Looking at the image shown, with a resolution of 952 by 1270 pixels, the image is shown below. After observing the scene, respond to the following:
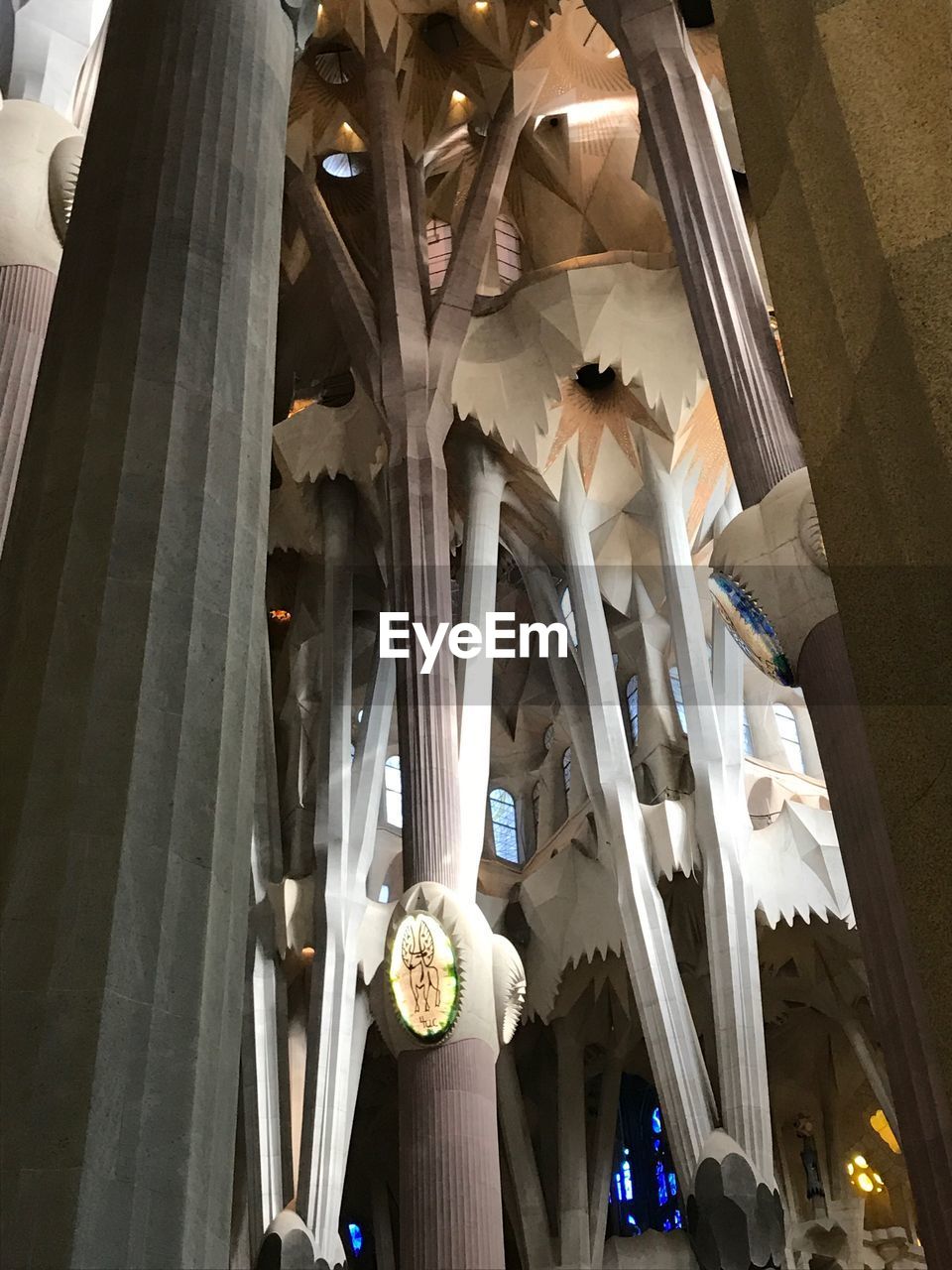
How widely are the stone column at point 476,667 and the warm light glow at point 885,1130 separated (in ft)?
26.0

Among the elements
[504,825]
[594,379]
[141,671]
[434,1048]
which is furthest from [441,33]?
[141,671]

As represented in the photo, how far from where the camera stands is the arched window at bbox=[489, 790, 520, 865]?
16.6 m

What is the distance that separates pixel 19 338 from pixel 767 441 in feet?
11.9

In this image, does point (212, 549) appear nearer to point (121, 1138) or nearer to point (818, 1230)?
point (121, 1138)

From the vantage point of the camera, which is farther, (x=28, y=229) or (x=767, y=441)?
(x=767, y=441)

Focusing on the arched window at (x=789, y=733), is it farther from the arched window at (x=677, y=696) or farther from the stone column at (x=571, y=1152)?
the stone column at (x=571, y=1152)

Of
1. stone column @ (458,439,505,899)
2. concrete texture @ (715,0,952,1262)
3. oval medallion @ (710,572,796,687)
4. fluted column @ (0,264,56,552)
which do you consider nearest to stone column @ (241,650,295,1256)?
stone column @ (458,439,505,899)

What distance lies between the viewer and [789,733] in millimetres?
15758

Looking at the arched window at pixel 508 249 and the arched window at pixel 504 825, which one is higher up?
the arched window at pixel 508 249

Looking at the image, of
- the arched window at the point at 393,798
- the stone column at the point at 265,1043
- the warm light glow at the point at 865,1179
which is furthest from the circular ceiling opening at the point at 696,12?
the warm light glow at the point at 865,1179

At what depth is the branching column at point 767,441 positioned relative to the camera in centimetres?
486

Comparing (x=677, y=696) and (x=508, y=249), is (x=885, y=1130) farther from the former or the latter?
(x=508, y=249)

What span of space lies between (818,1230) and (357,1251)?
5.97 m

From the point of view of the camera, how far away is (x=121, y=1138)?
8.51ft
